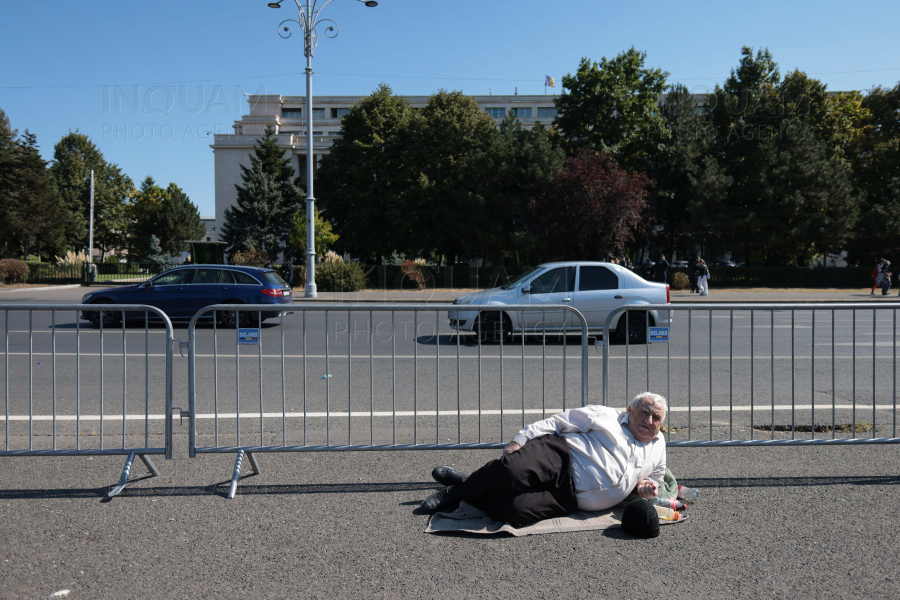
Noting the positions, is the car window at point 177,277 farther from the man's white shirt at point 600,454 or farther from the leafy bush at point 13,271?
the leafy bush at point 13,271

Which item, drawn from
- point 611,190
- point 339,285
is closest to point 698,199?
point 611,190

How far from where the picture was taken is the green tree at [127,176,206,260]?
223 feet

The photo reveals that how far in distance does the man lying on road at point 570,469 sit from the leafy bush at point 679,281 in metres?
30.8

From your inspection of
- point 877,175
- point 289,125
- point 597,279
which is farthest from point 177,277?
point 289,125

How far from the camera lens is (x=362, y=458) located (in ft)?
16.7

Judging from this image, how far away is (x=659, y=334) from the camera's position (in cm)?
527

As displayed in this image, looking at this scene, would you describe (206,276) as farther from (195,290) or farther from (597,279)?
(597,279)

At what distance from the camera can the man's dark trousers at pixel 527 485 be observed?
3.71 m

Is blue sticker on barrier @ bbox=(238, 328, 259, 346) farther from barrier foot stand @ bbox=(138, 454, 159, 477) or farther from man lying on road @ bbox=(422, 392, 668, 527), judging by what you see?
man lying on road @ bbox=(422, 392, 668, 527)

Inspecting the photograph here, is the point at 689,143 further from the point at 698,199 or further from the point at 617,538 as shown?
the point at 617,538

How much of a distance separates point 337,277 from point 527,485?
1042 inches

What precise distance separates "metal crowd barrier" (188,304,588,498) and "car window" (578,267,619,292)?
376 centimetres

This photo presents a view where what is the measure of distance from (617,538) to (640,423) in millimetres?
697

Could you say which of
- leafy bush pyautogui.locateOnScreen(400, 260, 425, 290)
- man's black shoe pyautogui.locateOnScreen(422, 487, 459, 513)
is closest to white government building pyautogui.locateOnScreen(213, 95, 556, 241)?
leafy bush pyautogui.locateOnScreen(400, 260, 425, 290)
